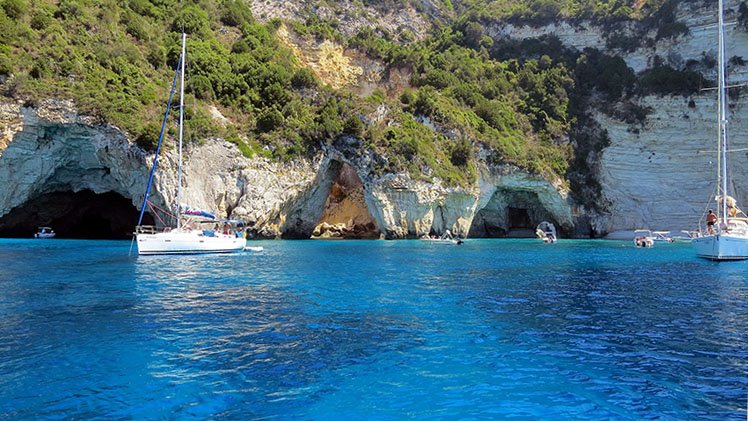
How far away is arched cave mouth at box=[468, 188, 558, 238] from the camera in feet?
180

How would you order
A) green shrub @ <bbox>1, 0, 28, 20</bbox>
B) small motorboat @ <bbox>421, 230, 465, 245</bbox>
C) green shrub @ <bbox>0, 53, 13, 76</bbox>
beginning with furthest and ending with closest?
small motorboat @ <bbox>421, 230, 465, 245</bbox>
green shrub @ <bbox>1, 0, 28, 20</bbox>
green shrub @ <bbox>0, 53, 13, 76</bbox>

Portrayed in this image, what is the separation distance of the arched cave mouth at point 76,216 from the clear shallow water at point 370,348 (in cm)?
3385

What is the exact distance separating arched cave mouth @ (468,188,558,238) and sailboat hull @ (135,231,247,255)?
34356mm

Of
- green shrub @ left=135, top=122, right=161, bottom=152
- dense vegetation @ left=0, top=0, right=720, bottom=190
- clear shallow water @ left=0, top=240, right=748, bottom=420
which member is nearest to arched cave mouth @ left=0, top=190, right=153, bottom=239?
green shrub @ left=135, top=122, right=161, bottom=152

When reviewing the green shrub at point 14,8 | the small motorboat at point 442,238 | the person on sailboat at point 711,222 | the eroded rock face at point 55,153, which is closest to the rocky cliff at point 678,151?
the small motorboat at point 442,238

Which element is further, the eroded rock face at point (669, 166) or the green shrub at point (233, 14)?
the green shrub at point (233, 14)

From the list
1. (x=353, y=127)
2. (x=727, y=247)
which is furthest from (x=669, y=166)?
(x=353, y=127)

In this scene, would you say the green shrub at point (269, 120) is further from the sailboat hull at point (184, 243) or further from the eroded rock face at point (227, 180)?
the sailboat hull at point (184, 243)

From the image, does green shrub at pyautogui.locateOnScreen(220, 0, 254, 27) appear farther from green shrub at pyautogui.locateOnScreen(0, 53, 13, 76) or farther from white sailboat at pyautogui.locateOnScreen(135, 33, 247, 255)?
white sailboat at pyautogui.locateOnScreen(135, 33, 247, 255)

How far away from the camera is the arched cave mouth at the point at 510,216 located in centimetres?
5497

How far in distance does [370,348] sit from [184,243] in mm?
20936

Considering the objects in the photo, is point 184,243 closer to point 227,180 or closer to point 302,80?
point 227,180

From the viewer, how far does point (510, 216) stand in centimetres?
6112

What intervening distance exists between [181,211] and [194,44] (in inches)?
1076
